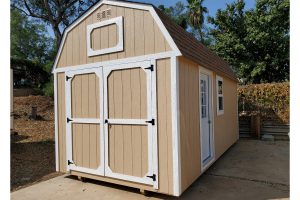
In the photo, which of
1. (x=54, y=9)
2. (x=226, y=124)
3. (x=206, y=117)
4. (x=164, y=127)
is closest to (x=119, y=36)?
(x=164, y=127)

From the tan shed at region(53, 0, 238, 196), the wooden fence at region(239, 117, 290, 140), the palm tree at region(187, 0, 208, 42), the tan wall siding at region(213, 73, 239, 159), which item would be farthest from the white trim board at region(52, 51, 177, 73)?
the palm tree at region(187, 0, 208, 42)

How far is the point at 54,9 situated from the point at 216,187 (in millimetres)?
15280

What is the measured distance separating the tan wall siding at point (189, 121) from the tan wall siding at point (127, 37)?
0.54 metres

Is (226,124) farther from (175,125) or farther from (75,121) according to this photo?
(75,121)

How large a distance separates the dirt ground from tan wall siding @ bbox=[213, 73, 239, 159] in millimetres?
3867

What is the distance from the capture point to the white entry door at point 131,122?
3.54 metres

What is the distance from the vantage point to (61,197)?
3650mm

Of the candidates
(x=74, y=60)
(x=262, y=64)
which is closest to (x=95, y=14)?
(x=74, y=60)

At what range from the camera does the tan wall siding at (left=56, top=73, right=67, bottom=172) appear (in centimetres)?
459

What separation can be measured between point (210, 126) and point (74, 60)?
3.26m

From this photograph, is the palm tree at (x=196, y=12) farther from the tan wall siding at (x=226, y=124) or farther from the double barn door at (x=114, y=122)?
the double barn door at (x=114, y=122)

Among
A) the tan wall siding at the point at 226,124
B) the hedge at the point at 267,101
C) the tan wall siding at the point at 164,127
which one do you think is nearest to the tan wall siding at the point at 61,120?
the tan wall siding at the point at 164,127
